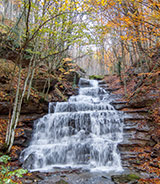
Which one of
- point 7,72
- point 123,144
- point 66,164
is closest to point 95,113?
point 123,144

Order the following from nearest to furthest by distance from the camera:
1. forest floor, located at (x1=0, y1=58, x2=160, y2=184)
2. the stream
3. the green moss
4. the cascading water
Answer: the green moss
the stream
forest floor, located at (x1=0, y1=58, x2=160, y2=184)
the cascading water

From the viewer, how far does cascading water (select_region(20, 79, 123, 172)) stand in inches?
243

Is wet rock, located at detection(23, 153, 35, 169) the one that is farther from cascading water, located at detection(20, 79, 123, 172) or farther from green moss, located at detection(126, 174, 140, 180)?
green moss, located at detection(126, 174, 140, 180)

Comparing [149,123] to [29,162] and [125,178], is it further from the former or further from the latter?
[29,162]

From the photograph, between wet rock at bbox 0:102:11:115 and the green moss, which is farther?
wet rock at bbox 0:102:11:115

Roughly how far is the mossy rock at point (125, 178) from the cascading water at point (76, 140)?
674 millimetres

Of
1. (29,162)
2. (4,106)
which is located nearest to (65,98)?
(4,106)

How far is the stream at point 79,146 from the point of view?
18.2 feet

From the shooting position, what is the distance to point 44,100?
32.4ft

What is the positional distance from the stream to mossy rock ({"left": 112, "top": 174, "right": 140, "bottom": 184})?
0.23 m

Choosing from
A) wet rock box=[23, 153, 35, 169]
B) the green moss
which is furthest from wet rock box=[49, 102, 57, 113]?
the green moss

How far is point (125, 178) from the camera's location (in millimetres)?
4836

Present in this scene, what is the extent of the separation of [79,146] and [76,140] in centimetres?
56

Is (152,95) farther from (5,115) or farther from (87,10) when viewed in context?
(5,115)
